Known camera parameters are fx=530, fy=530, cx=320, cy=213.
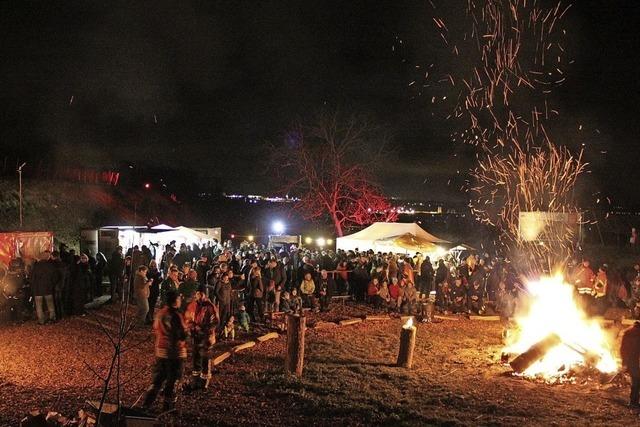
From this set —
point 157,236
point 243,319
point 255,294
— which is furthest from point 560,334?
point 157,236

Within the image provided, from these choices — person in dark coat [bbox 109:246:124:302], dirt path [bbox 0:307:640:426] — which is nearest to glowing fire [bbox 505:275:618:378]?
dirt path [bbox 0:307:640:426]

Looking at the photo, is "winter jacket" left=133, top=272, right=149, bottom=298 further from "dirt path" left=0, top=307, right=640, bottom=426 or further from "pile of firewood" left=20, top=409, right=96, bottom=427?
"pile of firewood" left=20, top=409, right=96, bottom=427

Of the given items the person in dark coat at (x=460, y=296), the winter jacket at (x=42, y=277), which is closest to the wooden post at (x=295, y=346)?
the winter jacket at (x=42, y=277)

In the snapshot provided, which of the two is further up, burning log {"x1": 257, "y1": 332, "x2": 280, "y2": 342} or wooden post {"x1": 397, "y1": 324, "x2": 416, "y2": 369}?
wooden post {"x1": 397, "y1": 324, "x2": 416, "y2": 369}

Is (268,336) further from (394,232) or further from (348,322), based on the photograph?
(394,232)

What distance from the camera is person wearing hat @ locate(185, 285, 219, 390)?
27.9ft

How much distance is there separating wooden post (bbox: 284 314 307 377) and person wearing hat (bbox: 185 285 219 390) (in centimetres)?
164

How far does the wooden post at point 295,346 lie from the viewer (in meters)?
9.70

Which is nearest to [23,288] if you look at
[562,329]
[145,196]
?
[562,329]

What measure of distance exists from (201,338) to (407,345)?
4.22 metres

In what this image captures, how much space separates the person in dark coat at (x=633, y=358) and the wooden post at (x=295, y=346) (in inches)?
217

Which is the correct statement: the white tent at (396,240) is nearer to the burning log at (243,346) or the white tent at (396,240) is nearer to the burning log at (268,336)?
the burning log at (268,336)

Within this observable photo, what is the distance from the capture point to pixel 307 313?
52.9 feet

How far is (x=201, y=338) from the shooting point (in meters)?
8.49
